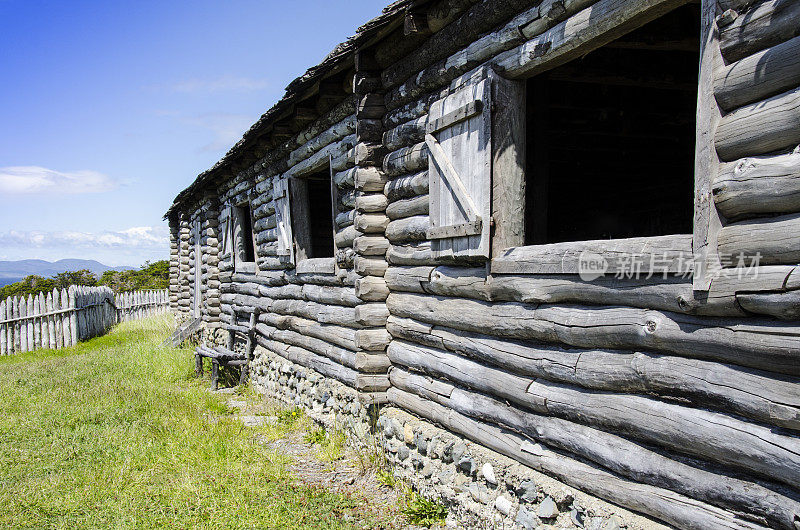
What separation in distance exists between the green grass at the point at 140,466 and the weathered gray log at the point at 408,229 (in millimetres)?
2275

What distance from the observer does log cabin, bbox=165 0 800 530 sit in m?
2.21

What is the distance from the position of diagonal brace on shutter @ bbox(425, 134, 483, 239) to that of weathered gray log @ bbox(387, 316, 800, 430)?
774 mm

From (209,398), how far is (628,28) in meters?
7.32

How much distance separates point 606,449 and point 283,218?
6.04m

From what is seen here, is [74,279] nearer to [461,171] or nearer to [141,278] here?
[141,278]

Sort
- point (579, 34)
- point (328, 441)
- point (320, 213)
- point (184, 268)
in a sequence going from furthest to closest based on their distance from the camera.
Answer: point (184, 268) < point (320, 213) < point (328, 441) < point (579, 34)

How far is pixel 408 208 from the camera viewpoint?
485 centimetres

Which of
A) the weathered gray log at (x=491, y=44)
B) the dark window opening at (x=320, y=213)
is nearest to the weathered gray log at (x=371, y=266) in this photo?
the weathered gray log at (x=491, y=44)

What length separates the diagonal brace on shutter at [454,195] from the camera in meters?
3.79

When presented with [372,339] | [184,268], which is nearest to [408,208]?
[372,339]

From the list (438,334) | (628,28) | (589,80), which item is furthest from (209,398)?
(628,28)

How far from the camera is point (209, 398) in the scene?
26.6 ft

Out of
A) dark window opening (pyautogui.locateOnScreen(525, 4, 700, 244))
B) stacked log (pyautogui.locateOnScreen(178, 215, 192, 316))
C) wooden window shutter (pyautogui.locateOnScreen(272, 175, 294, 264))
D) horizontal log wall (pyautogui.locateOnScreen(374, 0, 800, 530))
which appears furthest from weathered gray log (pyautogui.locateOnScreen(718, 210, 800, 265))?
stacked log (pyautogui.locateOnScreen(178, 215, 192, 316))

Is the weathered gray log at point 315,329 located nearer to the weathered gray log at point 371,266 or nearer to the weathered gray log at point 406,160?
the weathered gray log at point 371,266
